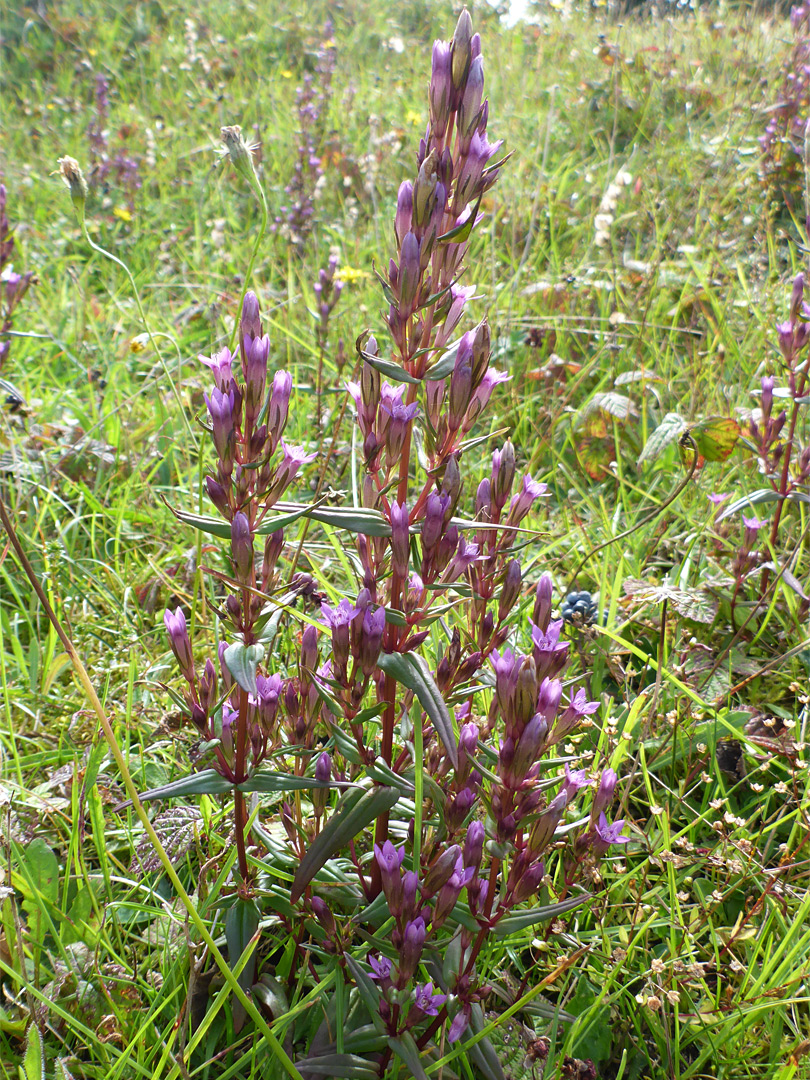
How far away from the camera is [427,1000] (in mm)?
1285

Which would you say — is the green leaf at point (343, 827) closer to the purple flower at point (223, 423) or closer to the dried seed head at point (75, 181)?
the purple flower at point (223, 423)

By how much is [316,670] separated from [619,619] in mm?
1350

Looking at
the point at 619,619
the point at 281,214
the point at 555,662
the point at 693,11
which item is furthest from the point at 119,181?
the point at 693,11

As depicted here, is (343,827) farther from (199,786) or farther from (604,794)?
(604,794)

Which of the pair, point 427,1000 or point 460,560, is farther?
point 460,560

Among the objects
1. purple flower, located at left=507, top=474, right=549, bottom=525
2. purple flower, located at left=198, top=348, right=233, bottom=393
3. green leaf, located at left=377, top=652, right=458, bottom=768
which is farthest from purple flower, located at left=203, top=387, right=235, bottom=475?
purple flower, located at left=507, top=474, right=549, bottom=525

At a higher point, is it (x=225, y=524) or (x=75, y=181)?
(x=75, y=181)

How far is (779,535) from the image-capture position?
2955 millimetres

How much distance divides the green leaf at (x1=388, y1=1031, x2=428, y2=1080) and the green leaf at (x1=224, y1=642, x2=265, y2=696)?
63cm

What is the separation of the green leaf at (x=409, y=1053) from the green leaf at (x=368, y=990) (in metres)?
0.04

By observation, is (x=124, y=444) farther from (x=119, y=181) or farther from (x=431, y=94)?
(x=119, y=181)

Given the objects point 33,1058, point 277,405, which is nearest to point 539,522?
point 277,405

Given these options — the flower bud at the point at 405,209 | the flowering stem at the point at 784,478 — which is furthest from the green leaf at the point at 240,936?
the flowering stem at the point at 784,478

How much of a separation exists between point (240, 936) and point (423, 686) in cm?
60
